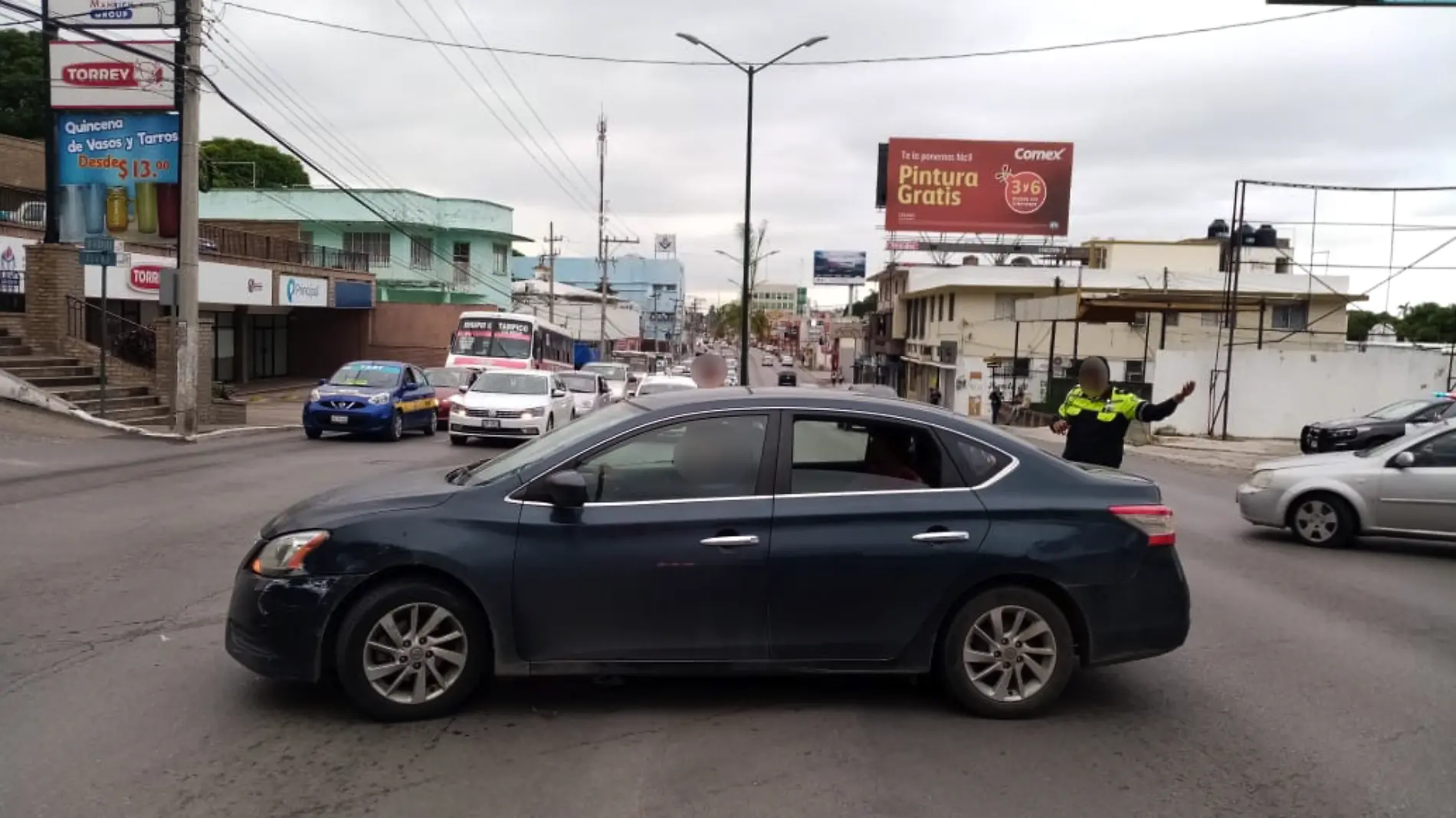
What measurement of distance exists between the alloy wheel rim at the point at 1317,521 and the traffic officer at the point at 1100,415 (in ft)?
10.8

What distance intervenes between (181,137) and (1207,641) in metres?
18.5

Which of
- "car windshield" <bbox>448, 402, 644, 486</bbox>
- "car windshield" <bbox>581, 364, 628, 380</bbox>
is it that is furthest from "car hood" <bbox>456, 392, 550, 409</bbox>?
"car windshield" <bbox>581, 364, 628, 380</bbox>

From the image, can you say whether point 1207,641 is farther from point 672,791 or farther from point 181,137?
point 181,137

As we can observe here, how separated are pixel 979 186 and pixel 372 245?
2964cm

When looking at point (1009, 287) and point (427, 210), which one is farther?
point (427, 210)

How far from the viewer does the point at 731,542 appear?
5188 millimetres

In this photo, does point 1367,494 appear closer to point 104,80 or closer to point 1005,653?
point 1005,653

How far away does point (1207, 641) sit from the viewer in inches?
281

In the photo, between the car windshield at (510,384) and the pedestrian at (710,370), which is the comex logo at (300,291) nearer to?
the car windshield at (510,384)

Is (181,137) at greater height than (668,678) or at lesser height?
greater

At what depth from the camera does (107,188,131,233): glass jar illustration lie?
22234 mm

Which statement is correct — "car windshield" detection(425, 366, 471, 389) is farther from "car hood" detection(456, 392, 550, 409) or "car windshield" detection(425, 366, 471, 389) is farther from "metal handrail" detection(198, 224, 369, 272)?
"metal handrail" detection(198, 224, 369, 272)

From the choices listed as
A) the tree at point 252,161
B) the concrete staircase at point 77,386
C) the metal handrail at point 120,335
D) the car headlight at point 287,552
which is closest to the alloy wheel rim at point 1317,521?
the car headlight at point 287,552

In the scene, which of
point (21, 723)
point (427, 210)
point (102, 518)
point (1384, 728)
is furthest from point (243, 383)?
point (1384, 728)
